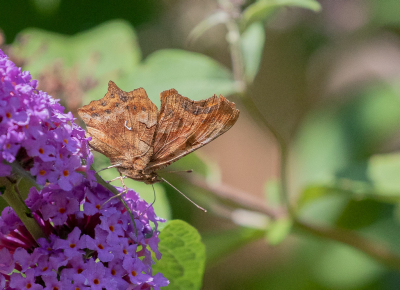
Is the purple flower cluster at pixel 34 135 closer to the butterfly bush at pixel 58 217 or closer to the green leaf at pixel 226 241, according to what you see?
the butterfly bush at pixel 58 217

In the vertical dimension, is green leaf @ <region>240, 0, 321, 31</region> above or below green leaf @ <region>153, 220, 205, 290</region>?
above

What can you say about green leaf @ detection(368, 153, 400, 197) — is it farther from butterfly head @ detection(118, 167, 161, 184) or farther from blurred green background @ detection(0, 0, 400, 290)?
butterfly head @ detection(118, 167, 161, 184)

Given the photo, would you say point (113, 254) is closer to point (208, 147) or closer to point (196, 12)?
point (196, 12)

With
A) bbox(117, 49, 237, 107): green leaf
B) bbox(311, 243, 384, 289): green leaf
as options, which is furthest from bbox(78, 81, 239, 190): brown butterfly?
bbox(311, 243, 384, 289): green leaf

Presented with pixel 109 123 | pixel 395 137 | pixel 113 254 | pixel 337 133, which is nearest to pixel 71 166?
pixel 113 254

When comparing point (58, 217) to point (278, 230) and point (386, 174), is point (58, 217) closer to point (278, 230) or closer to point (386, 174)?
point (278, 230)

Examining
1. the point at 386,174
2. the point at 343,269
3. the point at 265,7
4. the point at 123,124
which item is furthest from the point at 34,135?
the point at 343,269

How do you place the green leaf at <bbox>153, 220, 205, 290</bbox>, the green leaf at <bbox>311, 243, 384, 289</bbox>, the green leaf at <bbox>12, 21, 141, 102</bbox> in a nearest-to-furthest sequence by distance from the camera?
the green leaf at <bbox>153, 220, 205, 290</bbox> → the green leaf at <bbox>12, 21, 141, 102</bbox> → the green leaf at <bbox>311, 243, 384, 289</bbox>
